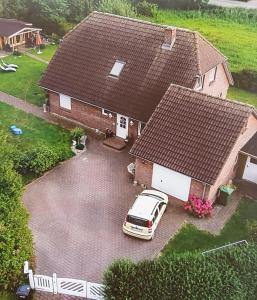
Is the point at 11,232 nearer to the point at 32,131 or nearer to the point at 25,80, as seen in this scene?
the point at 32,131

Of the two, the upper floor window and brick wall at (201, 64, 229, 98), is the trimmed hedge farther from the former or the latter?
the upper floor window

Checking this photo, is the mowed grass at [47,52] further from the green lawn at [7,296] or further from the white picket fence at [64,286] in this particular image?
the green lawn at [7,296]

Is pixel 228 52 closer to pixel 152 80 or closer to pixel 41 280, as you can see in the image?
pixel 152 80

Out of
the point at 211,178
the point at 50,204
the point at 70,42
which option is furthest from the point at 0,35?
the point at 211,178

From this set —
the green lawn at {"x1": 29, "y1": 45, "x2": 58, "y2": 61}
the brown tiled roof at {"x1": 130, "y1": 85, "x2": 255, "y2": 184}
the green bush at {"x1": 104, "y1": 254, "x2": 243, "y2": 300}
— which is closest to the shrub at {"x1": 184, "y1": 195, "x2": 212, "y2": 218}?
the brown tiled roof at {"x1": 130, "y1": 85, "x2": 255, "y2": 184}

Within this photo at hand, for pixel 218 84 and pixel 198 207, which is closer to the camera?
→ pixel 198 207

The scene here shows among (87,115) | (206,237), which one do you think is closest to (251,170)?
(206,237)
